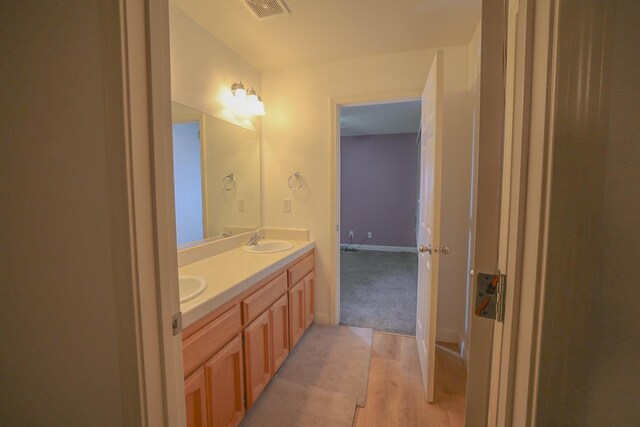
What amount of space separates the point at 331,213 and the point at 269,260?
0.84 meters

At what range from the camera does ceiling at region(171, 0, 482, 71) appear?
5.17ft

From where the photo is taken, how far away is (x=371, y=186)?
542 centimetres

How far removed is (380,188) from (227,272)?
4.34m

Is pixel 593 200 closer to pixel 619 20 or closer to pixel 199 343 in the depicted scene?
pixel 619 20

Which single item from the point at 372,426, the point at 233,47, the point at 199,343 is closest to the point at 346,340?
the point at 372,426

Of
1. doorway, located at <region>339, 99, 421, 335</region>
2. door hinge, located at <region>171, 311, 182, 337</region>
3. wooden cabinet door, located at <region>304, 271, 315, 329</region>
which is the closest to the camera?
door hinge, located at <region>171, 311, 182, 337</region>

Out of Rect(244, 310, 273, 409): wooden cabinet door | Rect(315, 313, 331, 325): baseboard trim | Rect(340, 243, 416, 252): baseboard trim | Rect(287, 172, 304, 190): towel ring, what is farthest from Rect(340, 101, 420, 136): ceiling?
Rect(244, 310, 273, 409): wooden cabinet door

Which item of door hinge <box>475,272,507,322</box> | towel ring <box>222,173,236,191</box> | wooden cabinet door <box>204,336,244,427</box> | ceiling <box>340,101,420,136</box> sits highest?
ceiling <box>340,101,420,136</box>

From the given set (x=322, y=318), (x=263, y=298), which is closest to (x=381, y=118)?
(x=322, y=318)

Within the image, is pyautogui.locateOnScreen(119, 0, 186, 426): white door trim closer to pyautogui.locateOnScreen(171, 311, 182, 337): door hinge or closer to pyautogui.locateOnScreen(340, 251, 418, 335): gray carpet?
pyautogui.locateOnScreen(171, 311, 182, 337): door hinge

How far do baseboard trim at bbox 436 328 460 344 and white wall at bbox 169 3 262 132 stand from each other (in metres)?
2.44

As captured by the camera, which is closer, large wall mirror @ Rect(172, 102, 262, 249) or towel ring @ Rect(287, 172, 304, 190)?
large wall mirror @ Rect(172, 102, 262, 249)

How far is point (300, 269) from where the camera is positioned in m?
2.15

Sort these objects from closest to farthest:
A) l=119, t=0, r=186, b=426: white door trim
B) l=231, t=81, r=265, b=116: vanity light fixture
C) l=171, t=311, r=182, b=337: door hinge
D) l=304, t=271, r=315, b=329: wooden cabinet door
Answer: l=119, t=0, r=186, b=426: white door trim < l=171, t=311, r=182, b=337: door hinge < l=231, t=81, r=265, b=116: vanity light fixture < l=304, t=271, r=315, b=329: wooden cabinet door
